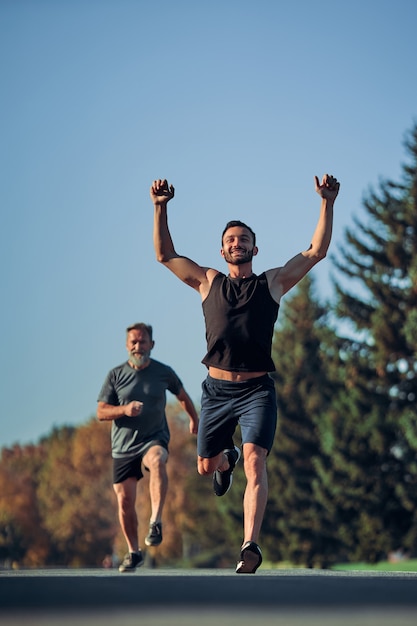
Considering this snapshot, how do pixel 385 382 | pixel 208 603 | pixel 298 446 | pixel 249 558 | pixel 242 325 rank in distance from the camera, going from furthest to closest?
pixel 298 446 → pixel 385 382 → pixel 242 325 → pixel 249 558 → pixel 208 603

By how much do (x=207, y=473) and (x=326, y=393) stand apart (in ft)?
124

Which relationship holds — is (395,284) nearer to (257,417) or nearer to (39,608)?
(257,417)

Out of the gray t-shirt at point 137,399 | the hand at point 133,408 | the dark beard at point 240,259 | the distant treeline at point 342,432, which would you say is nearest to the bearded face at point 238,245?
the dark beard at point 240,259

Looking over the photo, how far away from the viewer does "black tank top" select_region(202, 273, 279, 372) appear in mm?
8883

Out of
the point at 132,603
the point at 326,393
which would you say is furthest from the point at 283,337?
the point at 132,603

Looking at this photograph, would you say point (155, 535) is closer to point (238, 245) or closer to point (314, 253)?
point (238, 245)

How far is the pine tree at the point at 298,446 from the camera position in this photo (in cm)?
5178

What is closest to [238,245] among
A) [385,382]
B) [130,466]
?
[130,466]

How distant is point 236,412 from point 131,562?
2.70m

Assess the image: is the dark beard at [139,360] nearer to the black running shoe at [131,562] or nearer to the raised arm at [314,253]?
the black running shoe at [131,562]

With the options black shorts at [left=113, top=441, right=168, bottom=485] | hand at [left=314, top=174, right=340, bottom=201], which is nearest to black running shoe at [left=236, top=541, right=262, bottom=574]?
hand at [left=314, top=174, right=340, bottom=201]

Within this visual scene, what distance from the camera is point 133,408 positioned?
1130cm

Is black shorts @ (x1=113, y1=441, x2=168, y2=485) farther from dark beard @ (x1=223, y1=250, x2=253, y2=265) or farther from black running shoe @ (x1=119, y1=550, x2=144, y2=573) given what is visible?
dark beard @ (x1=223, y1=250, x2=253, y2=265)

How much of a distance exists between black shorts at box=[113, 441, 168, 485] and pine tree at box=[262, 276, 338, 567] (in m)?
36.9
